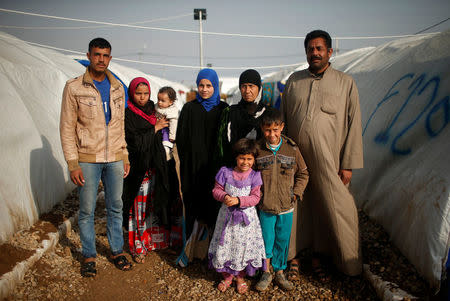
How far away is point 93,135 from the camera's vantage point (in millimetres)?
2410

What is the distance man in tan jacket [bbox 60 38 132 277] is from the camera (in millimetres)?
2324

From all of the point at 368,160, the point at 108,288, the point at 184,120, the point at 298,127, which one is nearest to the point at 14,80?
the point at 184,120

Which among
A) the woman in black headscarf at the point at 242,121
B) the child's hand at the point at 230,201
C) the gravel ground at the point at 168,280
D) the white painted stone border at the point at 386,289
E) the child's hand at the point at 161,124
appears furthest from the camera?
the child's hand at the point at 161,124

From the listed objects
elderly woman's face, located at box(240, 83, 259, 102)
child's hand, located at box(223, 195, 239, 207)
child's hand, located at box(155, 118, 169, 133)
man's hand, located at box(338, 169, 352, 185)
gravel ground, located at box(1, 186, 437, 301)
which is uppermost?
elderly woman's face, located at box(240, 83, 259, 102)

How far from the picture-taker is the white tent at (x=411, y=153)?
213 cm

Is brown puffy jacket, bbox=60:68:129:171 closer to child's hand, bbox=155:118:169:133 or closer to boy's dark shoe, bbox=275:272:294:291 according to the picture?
child's hand, bbox=155:118:169:133

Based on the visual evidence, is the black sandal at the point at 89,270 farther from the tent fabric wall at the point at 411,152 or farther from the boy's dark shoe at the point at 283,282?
the tent fabric wall at the point at 411,152

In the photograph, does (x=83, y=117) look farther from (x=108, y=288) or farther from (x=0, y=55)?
(x=0, y=55)

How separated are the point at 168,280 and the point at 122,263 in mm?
494

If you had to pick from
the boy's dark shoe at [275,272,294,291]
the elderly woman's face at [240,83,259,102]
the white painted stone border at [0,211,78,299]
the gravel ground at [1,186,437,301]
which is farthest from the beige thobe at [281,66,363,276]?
the white painted stone border at [0,211,78,299]

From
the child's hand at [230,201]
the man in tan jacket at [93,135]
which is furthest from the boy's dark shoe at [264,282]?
the man in tan jacket at [93,135]

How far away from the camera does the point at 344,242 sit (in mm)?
2424

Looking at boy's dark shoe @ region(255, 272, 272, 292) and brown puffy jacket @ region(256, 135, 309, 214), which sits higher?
brown puffy jacket @ region(256, 135, 309, 214)

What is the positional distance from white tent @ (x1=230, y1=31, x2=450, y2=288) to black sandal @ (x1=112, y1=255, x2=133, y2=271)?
2536mm
